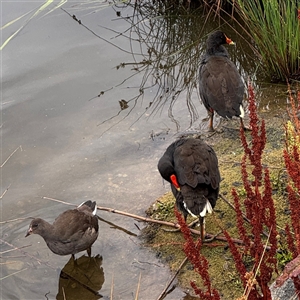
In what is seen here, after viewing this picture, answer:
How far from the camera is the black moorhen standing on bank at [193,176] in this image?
432 cm

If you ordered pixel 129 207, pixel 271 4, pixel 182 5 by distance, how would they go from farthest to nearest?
pixel 182 5, pixel 271 4, pixel 129 207

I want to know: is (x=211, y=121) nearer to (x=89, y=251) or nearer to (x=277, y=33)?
(x=277, y=33)

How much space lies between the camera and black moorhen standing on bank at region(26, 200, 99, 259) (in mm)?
4582

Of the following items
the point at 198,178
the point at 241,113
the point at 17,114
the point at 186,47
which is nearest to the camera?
the point at 198,178

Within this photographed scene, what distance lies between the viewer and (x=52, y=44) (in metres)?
8.65

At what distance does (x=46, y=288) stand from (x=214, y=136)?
9.43ft

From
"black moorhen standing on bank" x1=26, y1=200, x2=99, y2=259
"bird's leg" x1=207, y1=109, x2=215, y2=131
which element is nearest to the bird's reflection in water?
"black moorhen standing on bank" x1=26, y1=200, x2=99, y2=259

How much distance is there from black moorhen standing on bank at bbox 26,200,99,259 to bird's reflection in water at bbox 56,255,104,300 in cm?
14

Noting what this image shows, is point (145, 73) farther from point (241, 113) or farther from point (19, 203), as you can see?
point (19, 203)

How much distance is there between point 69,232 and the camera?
4609 millimetres

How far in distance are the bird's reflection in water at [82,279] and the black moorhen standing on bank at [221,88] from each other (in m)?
2.29

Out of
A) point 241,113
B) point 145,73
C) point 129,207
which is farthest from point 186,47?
point 129,207

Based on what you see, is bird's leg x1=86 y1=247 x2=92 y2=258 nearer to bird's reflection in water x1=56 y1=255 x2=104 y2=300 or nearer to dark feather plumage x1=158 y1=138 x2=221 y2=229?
bird's reflection in water x1=56 y1=255 x2=104 y2=300

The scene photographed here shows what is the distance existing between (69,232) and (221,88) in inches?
100
